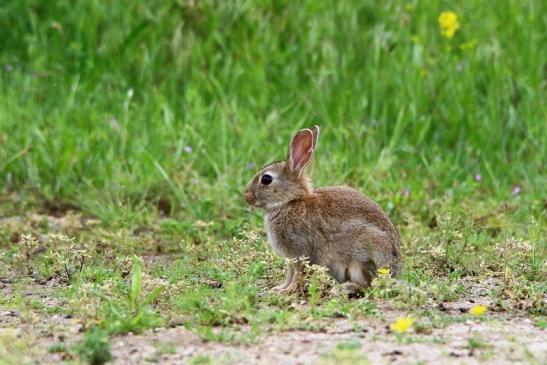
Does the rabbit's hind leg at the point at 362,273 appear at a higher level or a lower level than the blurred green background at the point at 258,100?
lower

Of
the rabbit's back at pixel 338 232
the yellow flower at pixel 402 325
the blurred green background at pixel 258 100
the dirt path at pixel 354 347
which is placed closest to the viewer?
the dirt path at pixel 354 347

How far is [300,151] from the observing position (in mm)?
6938

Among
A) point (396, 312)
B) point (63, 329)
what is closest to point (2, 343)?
point (63, 329)

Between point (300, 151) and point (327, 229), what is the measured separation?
70 centimetres

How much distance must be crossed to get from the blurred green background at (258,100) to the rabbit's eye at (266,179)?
1.40 metres

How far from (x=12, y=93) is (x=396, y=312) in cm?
507

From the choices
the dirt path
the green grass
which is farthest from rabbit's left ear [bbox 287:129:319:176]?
the dirt path

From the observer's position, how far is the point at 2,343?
4938 millimetres

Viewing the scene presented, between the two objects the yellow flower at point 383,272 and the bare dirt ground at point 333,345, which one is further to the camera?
the yellow flower at point 383,272

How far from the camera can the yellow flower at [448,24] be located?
33.5 ft

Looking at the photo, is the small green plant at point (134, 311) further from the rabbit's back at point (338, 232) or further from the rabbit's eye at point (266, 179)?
the rabbit's eye at point (266, 179)

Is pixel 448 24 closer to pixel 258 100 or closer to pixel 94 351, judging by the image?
pixel 258 100

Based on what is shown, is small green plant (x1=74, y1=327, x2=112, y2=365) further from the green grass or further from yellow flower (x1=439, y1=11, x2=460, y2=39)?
yellow flower (x1=439, y1=11, x2=460, y2=39)

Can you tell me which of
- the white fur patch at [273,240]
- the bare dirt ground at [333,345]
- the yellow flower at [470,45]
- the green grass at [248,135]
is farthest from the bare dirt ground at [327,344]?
the yellow flower at [470,45]
